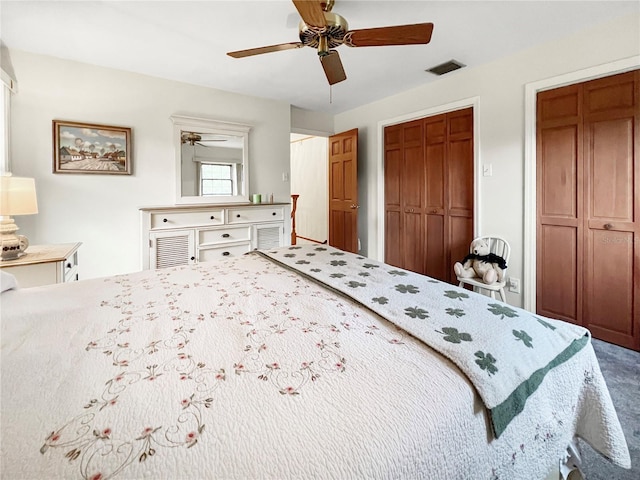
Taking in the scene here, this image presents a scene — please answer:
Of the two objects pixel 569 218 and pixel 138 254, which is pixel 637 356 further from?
pixel 138 254

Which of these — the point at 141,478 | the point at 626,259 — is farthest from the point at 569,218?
the point at 141,478

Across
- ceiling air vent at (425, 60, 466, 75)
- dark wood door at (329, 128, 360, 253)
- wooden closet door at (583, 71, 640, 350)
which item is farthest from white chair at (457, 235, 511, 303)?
dark wood door at (329, 128, 360, 253)

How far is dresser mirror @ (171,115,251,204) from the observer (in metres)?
3.40

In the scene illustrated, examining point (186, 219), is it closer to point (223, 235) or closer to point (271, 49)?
point (223, 235)

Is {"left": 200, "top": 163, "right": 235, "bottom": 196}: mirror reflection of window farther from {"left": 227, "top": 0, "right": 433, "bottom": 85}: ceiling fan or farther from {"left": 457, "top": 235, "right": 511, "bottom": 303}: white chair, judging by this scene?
{"left": 457, "top": 235, "right": 511, "bottom": 303}: white chair

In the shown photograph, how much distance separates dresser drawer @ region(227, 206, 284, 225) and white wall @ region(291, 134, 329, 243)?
6.65ft

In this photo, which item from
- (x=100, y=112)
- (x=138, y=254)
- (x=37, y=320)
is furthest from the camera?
(x=138, y=254)

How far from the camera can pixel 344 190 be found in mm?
4633

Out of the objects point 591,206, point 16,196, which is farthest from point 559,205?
point 16,196

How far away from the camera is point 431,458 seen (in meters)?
0.61

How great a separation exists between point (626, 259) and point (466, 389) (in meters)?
2.51

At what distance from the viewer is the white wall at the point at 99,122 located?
2.69 metres

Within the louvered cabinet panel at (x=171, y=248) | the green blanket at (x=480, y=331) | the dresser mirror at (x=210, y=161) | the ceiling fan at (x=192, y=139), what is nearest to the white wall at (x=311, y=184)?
the dresser mirror at (x=210, y=161)

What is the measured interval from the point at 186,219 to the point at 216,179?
71 centimetres
